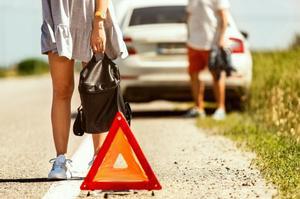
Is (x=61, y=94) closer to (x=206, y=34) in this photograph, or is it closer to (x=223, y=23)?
(x=223, y=23)

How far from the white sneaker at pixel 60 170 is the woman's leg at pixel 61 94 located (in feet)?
0.36

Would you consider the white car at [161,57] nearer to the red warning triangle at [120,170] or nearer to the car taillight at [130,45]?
the car taillight at [130,45]

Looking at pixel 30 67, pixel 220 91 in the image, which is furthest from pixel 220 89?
pixel 30 67

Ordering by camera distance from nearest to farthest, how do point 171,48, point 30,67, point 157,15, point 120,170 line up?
point 120,170 → point 171,48 → point 157,15 → point 30,67

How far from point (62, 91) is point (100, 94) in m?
0.48

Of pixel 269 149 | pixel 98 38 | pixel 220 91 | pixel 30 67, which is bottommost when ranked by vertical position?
pixel 30 67

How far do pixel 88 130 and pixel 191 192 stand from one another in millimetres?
945

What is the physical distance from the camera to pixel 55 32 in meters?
7.52

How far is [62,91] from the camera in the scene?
7699 millimetres

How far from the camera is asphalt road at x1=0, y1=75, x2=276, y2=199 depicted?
6992mm

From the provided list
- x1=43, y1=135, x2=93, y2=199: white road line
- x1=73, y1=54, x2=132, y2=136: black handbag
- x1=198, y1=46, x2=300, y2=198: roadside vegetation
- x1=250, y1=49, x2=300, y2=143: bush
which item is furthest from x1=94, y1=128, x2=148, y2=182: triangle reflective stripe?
x1=250, y1=49, x2=300, y2=143: bush

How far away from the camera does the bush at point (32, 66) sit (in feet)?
315

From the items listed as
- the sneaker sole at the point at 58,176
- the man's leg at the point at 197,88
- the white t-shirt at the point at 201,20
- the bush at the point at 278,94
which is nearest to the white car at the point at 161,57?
the man's leg at the point at 197,88

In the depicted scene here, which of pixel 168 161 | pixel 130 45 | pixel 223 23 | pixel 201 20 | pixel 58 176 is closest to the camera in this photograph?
pixel 58 176
